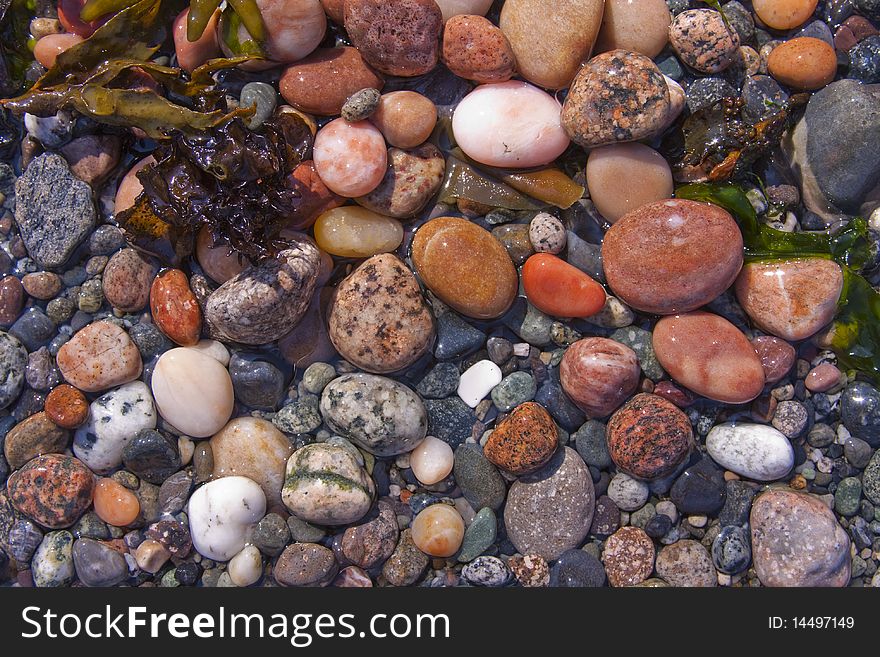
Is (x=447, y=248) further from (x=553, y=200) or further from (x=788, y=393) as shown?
(x=788, y=393)

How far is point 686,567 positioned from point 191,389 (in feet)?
9.04

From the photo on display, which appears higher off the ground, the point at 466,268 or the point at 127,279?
the point at 127,279

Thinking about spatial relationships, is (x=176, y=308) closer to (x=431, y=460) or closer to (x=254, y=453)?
(x=254, y=453)

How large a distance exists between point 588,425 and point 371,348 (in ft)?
4.07

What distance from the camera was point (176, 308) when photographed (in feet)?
11.5

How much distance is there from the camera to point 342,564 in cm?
351

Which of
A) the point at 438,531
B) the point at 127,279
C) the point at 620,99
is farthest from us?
the point at 127,279

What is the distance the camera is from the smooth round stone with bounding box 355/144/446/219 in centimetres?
352

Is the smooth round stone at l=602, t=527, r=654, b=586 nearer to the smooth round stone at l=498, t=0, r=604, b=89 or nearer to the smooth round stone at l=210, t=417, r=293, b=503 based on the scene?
the smooth round stone at l=210, t=417, r=293, b=503

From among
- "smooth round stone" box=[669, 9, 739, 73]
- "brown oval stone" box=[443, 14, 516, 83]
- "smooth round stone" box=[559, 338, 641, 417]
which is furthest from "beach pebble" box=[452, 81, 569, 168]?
"smooth round stone" box=[559, 338, 641, 417]

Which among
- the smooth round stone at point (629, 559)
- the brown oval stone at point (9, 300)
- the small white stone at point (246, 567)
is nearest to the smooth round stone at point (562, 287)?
the smooth round stone at point (629, 559)

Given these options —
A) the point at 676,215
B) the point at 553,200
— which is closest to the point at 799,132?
the point at 676,215

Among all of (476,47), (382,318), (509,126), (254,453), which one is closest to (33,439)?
(254,453)

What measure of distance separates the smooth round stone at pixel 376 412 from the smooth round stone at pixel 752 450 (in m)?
1.59
